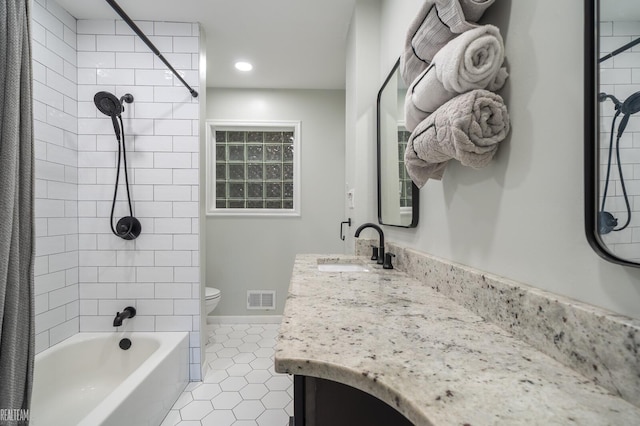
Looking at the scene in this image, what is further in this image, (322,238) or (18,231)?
(322,238)

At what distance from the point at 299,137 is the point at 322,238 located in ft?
3.68

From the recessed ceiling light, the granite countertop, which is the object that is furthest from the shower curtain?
the recessed ceiling light

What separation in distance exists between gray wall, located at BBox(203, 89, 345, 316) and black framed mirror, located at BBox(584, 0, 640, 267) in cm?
263

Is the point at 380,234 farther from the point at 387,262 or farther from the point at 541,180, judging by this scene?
the point at 541,180

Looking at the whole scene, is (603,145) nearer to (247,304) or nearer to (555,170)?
(555,170)

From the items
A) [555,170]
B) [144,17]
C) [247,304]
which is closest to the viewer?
[555,170]

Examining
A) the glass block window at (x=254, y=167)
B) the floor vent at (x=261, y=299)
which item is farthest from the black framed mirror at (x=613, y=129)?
the floor vent at (x=261, y=299)

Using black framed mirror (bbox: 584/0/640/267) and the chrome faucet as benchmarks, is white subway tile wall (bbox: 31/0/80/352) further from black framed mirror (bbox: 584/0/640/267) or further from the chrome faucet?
black framed mirror (bbox: 584/0/640/267)

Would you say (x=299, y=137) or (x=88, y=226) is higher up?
(x=299, y=137)

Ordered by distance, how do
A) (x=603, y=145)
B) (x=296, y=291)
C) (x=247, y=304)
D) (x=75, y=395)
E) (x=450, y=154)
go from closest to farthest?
(x=603, y=145)
(x=450, y=154)
(x=296, y=291)
(x=75, y=395)
(x=247, y=304)

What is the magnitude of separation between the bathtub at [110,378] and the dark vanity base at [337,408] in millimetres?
1056

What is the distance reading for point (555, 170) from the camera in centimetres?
57

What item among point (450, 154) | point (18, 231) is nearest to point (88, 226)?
point (18, 231)

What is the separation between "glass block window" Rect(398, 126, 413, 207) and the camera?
131 cm
